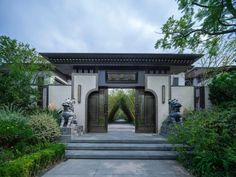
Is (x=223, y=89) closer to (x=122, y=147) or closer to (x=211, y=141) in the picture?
(x=122, y=147)

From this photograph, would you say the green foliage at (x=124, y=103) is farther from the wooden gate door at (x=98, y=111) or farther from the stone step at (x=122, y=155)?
the stone step at (x=122, y=155)

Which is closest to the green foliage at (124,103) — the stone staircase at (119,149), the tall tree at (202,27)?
the stone staircase at (119,149)

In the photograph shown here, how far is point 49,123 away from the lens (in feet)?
28.9

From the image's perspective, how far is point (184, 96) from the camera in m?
12.8

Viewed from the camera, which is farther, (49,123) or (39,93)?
(39,93)

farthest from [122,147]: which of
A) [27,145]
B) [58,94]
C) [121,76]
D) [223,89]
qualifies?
[223,89]

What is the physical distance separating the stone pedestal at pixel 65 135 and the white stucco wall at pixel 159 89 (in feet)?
15.3

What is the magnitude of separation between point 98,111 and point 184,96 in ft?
14.0

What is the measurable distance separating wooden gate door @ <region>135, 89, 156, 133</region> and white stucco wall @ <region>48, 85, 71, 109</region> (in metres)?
3.43

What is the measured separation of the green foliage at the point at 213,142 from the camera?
541 cm

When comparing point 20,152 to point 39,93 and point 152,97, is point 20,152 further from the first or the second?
point 152,97

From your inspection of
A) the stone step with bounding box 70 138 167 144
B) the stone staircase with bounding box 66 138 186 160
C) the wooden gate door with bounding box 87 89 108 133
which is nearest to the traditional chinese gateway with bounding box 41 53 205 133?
the wooden gate door with bounding box 87 89 108 133

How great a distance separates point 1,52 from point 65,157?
456 inches

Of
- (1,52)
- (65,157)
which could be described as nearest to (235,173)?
(65,157)
